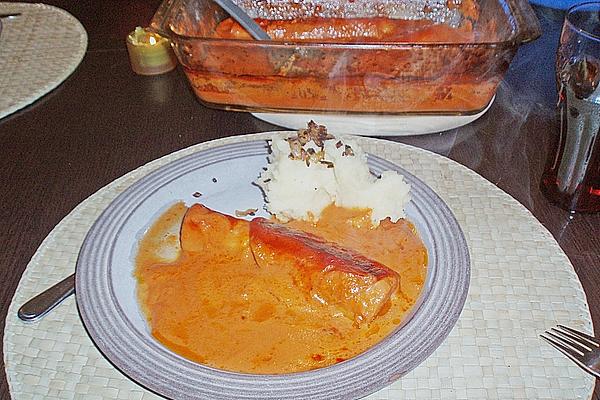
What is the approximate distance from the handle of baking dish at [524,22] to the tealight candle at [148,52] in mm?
932

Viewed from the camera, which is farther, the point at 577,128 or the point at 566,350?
the point at 577,128

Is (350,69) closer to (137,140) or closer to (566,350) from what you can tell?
(137,140)

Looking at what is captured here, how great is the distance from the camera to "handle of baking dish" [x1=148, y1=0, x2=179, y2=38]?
144cm

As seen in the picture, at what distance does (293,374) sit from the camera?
920 mm

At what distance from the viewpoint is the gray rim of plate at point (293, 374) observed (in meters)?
0.89

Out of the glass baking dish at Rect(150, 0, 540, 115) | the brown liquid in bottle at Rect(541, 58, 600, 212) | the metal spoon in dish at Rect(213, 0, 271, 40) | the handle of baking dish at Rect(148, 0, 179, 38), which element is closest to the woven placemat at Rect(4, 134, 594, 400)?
the brown liquid in bottle at Rect(541, 58, 600, 212)

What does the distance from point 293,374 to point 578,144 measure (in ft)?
2.55

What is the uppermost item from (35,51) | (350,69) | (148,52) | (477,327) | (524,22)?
(524,22)

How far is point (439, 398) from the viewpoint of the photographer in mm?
952

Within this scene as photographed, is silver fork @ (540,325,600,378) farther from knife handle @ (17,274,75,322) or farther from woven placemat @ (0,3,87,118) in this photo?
woven placemat @ (0,3,87,118)

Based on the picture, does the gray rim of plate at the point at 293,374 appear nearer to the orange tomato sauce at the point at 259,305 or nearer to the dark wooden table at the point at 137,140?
the orange tomato sauce at the point at 259,305

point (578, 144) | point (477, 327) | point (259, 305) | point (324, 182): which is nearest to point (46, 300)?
point (259, 305)

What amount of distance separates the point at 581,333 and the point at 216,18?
1.19 metres

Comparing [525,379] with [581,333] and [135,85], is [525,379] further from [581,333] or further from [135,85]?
[135,85]
